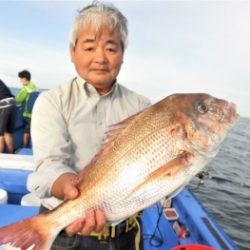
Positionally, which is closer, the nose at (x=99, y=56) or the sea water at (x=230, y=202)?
the nose at (x=99, y=56)

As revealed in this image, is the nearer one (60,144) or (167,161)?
(167,161)

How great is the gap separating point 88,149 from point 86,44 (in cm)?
68

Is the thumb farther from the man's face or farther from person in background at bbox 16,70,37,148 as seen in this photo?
person in background at bbox 16,70,37,148

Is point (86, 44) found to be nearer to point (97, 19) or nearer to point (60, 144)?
point (97, 19)

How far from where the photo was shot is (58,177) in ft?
6.94

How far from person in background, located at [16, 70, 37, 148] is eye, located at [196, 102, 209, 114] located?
8.45 metres

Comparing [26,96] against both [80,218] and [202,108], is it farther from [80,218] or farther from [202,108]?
[202,108]

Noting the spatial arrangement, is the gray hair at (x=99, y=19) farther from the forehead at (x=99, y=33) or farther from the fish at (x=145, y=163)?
the fish at (x=145, y=163)

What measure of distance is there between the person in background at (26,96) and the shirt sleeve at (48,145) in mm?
7871

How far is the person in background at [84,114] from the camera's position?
228 centimetres

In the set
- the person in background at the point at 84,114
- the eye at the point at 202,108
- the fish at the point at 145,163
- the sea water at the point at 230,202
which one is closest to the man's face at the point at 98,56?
the person in background at the point at 84,114

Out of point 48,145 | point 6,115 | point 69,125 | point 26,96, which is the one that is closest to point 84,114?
point 69,125

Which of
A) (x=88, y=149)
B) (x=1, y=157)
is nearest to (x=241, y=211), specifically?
(x=1, y=157)

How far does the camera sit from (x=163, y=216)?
5141mm
